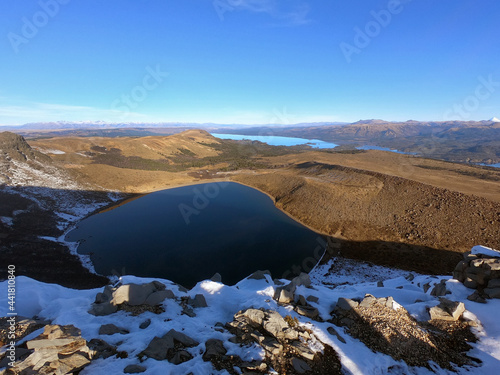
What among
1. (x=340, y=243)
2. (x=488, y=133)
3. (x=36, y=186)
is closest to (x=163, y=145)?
(x=36, y=186)

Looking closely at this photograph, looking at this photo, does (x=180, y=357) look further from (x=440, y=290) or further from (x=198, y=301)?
(x=440, y=290)

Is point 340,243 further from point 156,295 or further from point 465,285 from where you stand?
point 156,295

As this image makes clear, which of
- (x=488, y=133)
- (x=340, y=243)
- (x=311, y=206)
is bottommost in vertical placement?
(x=340, y=243)

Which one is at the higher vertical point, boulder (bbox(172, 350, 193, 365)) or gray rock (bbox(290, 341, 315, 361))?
boulder (bbox(172, 350, 193, 365))

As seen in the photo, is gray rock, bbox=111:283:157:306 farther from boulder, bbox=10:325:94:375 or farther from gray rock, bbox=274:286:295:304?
gray rock, bbox=274:286:295:304

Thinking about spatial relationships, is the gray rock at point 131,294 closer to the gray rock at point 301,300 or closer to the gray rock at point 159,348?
the gray rock at point 159,348

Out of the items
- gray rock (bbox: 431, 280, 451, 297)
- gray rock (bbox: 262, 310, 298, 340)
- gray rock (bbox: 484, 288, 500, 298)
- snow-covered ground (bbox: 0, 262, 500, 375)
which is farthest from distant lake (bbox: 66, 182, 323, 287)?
gray rock (bbox: 484, 288, 500, 298)

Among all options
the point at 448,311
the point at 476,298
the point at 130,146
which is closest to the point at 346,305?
the point at 448,311
